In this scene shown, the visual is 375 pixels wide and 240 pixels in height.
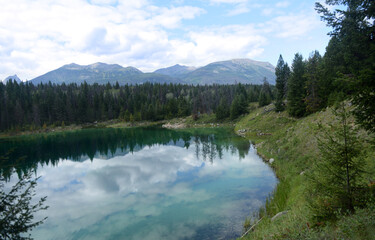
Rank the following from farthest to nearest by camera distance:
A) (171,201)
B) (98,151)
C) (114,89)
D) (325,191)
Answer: (114,89), (98,151), (171,201), (325,191)

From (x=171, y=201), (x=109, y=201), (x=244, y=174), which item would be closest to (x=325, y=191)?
(x=171, y=201)

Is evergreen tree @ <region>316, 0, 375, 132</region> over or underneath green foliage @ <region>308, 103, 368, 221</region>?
over

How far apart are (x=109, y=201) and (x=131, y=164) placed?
51.5ft

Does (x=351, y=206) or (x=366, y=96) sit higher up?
(x=366, y=96)

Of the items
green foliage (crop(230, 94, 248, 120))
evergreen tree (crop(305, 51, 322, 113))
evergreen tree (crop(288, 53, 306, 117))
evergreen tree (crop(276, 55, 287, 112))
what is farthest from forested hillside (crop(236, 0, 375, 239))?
green foliage (crop(230, 94, 248, 120))

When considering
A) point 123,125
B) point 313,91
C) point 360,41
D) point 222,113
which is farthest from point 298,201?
point 123,125

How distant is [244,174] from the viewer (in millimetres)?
26828

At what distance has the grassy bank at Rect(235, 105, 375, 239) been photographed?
693 centimetres

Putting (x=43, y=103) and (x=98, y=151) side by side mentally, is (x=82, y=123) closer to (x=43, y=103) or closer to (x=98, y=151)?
(x=43, y=103)

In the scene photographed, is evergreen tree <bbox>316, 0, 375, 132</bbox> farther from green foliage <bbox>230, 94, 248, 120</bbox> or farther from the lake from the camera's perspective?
green foliage <bbox>230, 94, 248, 120</bbox>

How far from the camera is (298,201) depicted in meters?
14.5

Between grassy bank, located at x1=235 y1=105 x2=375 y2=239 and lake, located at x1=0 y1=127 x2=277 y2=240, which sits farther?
lake, located at x1=0 y1=127 x2=277 y2=240

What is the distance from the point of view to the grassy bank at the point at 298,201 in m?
6.93

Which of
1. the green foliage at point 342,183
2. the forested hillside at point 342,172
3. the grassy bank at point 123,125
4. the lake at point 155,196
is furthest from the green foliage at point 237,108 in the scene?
the green foliage at point 342,183
